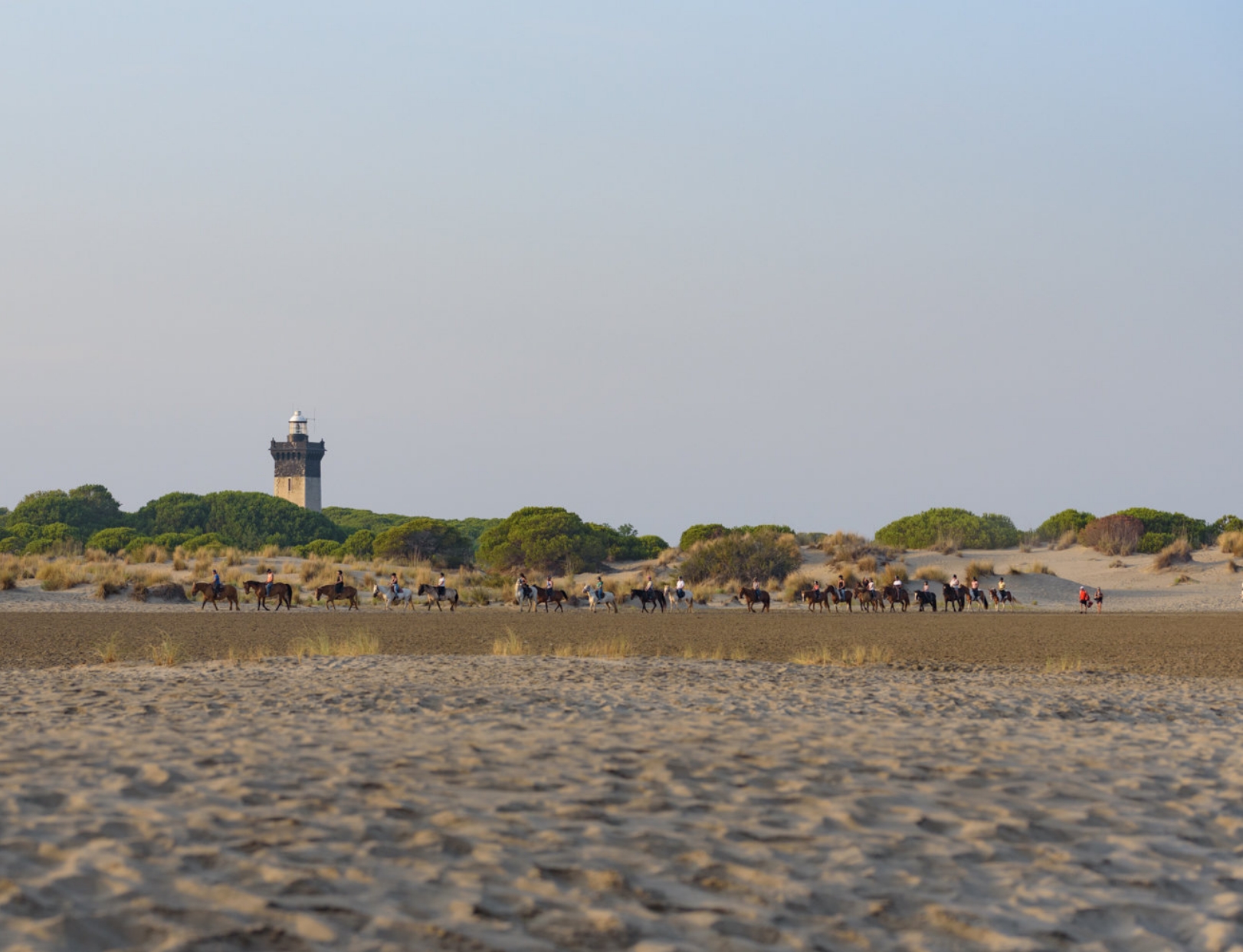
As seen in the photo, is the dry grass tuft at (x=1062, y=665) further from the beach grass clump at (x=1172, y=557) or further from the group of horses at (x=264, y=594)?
the beach grass clump at (x=1172, y=557)

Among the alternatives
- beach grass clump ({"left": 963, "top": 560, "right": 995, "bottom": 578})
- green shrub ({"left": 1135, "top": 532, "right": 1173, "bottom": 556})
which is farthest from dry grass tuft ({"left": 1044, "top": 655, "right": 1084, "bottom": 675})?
green shrub ({"left": 1135, "top": 532, "right": 1173, "bottom": 556})

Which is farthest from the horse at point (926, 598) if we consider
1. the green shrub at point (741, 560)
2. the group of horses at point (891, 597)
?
the green shrub at point (741, 560)

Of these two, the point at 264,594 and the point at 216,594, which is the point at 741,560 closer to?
the point at 264,594

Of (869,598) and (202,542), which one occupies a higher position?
(202,542)

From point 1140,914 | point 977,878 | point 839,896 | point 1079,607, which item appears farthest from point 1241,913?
point 1079,607

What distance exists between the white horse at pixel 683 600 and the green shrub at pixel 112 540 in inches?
1730

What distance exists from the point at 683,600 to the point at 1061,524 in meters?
43.2

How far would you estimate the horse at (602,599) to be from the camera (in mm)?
45844

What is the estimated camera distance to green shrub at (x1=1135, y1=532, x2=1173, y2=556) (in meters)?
66.4

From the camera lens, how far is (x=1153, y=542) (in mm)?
66750

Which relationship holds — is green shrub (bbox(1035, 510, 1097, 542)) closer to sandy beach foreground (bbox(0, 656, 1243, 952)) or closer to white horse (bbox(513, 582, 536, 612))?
white horse (bbox(513, 582, 536, 612))

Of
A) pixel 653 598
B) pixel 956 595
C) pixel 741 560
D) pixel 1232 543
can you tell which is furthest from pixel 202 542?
pixel 1232 543

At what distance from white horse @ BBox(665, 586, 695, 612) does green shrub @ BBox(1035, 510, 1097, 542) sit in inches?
1534

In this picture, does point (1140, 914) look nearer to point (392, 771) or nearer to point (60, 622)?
point (392, 771)
